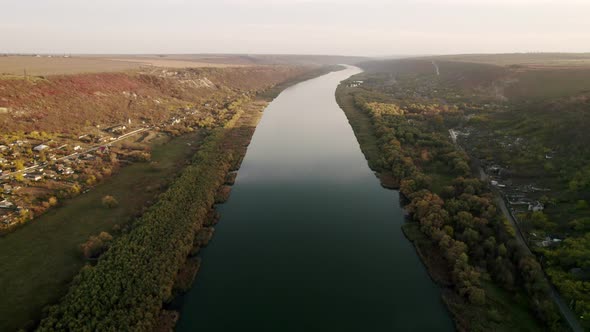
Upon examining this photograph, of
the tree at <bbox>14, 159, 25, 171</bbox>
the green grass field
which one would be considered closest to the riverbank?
the green grass field

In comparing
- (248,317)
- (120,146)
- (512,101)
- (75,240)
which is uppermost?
(512,101)

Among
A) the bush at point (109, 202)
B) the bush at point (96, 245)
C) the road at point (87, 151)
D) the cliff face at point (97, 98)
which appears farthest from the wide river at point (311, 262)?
the cliff face at point (97, 98)

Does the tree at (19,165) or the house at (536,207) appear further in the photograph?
the tree at (19,165)

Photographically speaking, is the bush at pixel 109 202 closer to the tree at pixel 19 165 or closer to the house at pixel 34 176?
the house at pixel 34 176

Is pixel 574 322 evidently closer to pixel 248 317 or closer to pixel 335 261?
pixel 335 261

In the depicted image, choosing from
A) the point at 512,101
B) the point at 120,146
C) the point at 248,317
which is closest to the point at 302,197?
the point at 248,317

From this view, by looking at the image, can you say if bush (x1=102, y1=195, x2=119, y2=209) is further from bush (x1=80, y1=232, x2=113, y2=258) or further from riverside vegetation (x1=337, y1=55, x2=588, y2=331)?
riverside vegetation (x1=337, y1=55, x2=588, y2=331)
